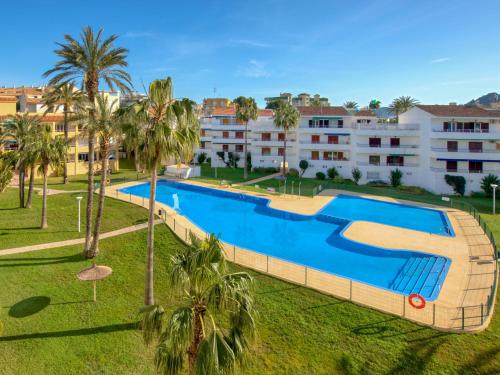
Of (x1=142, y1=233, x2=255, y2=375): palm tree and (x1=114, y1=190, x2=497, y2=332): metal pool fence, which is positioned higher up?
(x1=142, y1=233, x2=255, y2=375): palm tree

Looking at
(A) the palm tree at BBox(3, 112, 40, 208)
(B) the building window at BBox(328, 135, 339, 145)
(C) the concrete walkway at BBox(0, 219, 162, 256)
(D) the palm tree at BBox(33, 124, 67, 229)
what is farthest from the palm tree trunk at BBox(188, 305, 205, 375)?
(B) the building window at BBox(328, 135, 339, 145)

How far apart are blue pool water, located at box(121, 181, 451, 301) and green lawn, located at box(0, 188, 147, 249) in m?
6.00

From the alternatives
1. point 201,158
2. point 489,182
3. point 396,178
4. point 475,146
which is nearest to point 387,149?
point 396,178

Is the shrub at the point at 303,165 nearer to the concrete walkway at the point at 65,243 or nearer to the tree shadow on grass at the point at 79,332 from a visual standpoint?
the concrete walkway at the point at 65,243

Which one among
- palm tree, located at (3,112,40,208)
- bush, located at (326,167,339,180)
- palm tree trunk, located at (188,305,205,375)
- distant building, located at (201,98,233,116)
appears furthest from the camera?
distant building, located at (201,98,233,116)

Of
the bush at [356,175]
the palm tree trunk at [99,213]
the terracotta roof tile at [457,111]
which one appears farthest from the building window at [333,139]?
the palm tree trunk at [99,213]

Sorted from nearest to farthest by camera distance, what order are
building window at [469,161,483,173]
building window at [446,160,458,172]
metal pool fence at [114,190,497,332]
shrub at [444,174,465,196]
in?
metal pool fence at [114,190,497,332] < shrub at [444,174,465,196] < building window at [469,161,483,173] < building window at [446,160,458,172]

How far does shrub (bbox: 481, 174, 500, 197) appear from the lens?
140 feet

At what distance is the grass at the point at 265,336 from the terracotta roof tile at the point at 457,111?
39862 mm

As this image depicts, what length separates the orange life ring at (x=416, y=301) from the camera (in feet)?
50.6

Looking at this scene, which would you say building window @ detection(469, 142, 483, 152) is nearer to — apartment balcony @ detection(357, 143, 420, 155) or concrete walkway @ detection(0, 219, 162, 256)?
apartment balcony @ detection(357, 143, 420, 155)

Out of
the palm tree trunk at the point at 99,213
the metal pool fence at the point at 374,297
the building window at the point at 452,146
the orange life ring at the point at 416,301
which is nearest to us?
the metal pool fence at the point at 374,297

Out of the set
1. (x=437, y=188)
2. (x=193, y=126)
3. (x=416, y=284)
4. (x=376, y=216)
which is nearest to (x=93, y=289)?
(x=193, y=126)

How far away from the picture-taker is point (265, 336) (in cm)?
1464
